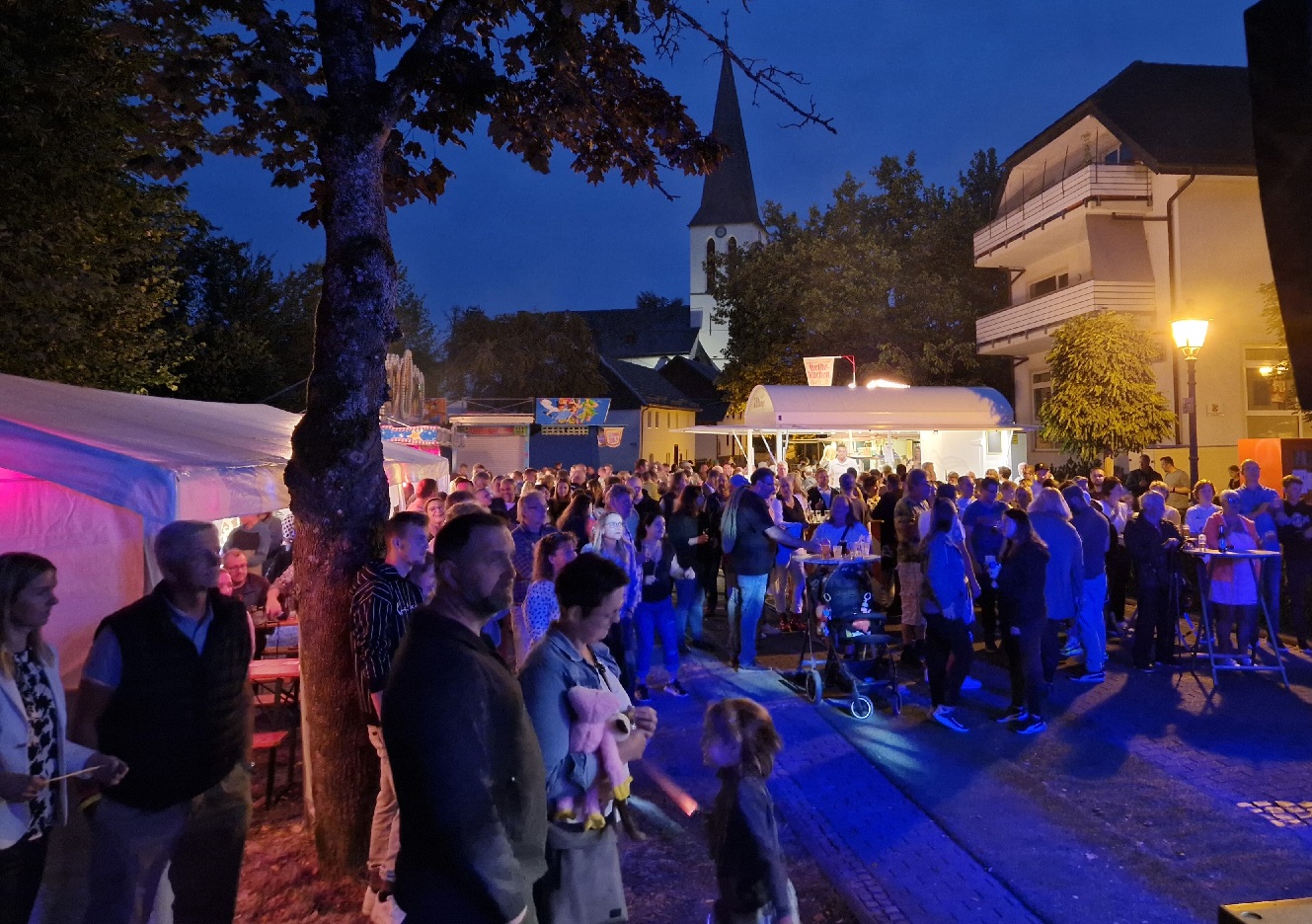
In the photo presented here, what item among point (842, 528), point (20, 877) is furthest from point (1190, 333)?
point (20, 877)

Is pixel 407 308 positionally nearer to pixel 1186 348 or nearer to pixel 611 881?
pixel 1186 348

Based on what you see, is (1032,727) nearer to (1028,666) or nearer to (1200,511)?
(1028,666)

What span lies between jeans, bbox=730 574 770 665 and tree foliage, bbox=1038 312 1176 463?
590 inches

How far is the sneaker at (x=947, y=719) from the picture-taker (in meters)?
6.82

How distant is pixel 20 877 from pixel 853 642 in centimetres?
607

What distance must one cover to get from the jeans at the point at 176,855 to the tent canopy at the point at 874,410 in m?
16.6

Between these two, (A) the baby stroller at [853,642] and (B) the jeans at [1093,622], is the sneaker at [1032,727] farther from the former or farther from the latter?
(B) the jeans at [1093,622]

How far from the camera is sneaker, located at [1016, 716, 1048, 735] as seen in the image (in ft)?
21.9

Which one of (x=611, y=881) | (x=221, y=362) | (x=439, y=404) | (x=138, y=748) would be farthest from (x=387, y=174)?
(x=221, y=362)

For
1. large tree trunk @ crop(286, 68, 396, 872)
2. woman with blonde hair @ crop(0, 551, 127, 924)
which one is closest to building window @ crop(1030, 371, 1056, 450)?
large tree trunk @ crop(286, 68, 396, 872)

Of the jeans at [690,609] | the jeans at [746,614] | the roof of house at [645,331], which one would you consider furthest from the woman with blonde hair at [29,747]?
the roof of house at [645,331]

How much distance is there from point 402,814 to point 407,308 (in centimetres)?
5924

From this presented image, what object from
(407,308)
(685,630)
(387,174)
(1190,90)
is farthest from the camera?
(407,308)

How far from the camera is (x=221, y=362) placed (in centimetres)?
2753
